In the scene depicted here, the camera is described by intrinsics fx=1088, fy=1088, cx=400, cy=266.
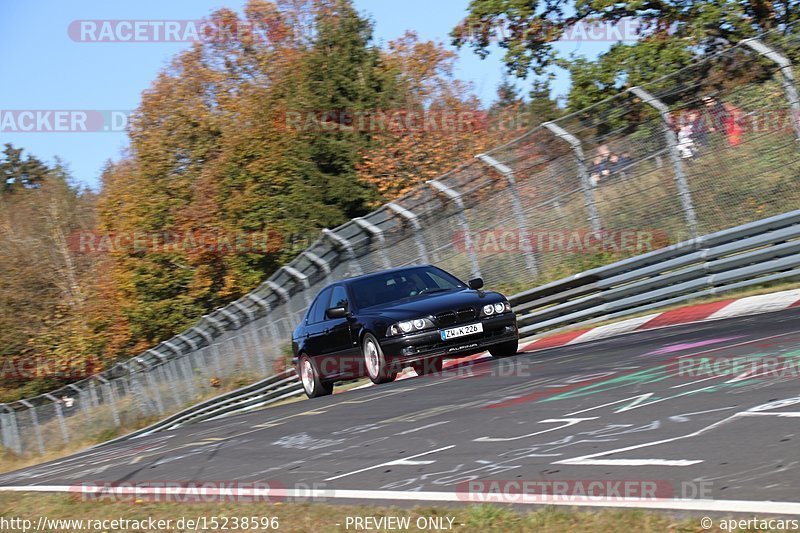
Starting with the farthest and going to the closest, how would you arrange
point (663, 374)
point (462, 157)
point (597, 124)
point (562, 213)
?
point (462, 157) < point (562, 213) < point (597, 124) < point (663, 374)

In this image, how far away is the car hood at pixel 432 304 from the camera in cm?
1348

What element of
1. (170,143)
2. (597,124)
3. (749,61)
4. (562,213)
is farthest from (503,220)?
(170,143)

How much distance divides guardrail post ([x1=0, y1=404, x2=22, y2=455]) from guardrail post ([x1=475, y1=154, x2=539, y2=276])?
24951 millimetres

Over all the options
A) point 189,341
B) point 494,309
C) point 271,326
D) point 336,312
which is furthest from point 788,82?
point 189,341

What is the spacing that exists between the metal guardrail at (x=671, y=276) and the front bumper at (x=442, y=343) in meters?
2.76

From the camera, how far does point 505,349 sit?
47.1 feet

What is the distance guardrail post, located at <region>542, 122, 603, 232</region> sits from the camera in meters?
16.5

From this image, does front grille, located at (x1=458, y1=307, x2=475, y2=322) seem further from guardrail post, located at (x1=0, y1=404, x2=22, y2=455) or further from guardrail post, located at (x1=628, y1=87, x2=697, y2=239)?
guardrail post, located at (x1=0, y1=404, x2=22, y2=455)

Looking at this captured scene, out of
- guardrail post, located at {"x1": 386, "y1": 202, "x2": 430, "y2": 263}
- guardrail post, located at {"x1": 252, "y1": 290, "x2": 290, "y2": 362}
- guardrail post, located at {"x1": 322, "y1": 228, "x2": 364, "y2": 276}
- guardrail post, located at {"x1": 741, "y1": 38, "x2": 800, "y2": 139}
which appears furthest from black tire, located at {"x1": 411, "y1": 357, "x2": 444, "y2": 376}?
guardrail post, located at {"x1": 252, "y1": 290, "x2": 290, "y2": 362}

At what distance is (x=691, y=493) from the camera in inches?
188

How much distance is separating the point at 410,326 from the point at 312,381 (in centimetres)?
320

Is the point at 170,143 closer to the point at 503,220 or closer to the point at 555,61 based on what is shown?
the point at 555,61

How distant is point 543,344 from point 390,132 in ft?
97.6

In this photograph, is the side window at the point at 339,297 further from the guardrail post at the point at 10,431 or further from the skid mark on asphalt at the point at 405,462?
the guardrail post at the point at 10,431
